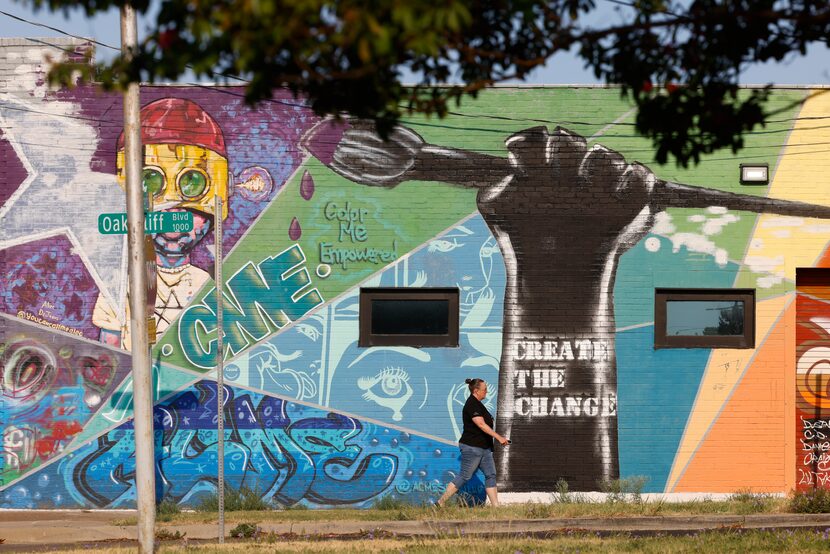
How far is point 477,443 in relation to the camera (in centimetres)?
1499

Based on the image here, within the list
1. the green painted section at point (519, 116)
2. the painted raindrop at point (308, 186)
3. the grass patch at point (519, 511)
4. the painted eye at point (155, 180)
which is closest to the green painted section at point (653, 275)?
the green painted section at point (519, 116)

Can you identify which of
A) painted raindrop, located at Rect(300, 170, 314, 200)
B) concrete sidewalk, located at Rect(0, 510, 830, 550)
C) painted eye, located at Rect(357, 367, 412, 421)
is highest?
painted raindrop, located at Rect(300, 170, 314, 200)

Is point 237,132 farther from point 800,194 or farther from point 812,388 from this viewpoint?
point 812,388

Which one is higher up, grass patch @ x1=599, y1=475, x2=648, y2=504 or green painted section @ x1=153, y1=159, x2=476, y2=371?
green painted section @ x1=153, y1=159, x2=476, y2=371

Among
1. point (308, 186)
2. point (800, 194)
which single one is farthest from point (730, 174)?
point (308, 186)

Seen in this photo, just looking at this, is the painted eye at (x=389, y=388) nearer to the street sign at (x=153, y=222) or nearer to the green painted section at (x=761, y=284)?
the green painted section at (x=761, y=284)

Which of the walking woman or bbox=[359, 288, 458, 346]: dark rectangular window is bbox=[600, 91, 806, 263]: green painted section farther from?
the walking woman

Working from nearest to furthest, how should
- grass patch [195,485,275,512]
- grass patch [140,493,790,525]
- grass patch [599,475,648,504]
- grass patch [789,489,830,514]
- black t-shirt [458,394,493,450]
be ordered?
1. grass patch [140,493,790,525]
2. grass patch [789,489,830,514]
3. black t-shirt [458,394,493,450]
4. grass patch [195,485,275,512]
5. grass patch [599,475,648,504]

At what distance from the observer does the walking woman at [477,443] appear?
584 inches

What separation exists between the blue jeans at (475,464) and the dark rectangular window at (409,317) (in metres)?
1.70

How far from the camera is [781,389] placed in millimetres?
16031

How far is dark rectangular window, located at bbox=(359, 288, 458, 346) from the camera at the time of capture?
1612cm

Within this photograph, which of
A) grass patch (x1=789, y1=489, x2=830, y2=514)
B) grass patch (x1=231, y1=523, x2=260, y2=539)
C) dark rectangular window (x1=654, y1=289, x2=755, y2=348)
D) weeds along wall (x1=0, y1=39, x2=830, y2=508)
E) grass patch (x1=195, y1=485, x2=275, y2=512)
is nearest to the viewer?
grass patch (x1=231, y1=523, x2=260, y2=539)

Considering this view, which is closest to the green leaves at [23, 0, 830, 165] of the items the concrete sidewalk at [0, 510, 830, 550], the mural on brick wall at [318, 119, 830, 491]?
the concrete sidewalk at [0, 510, 830, 550]
